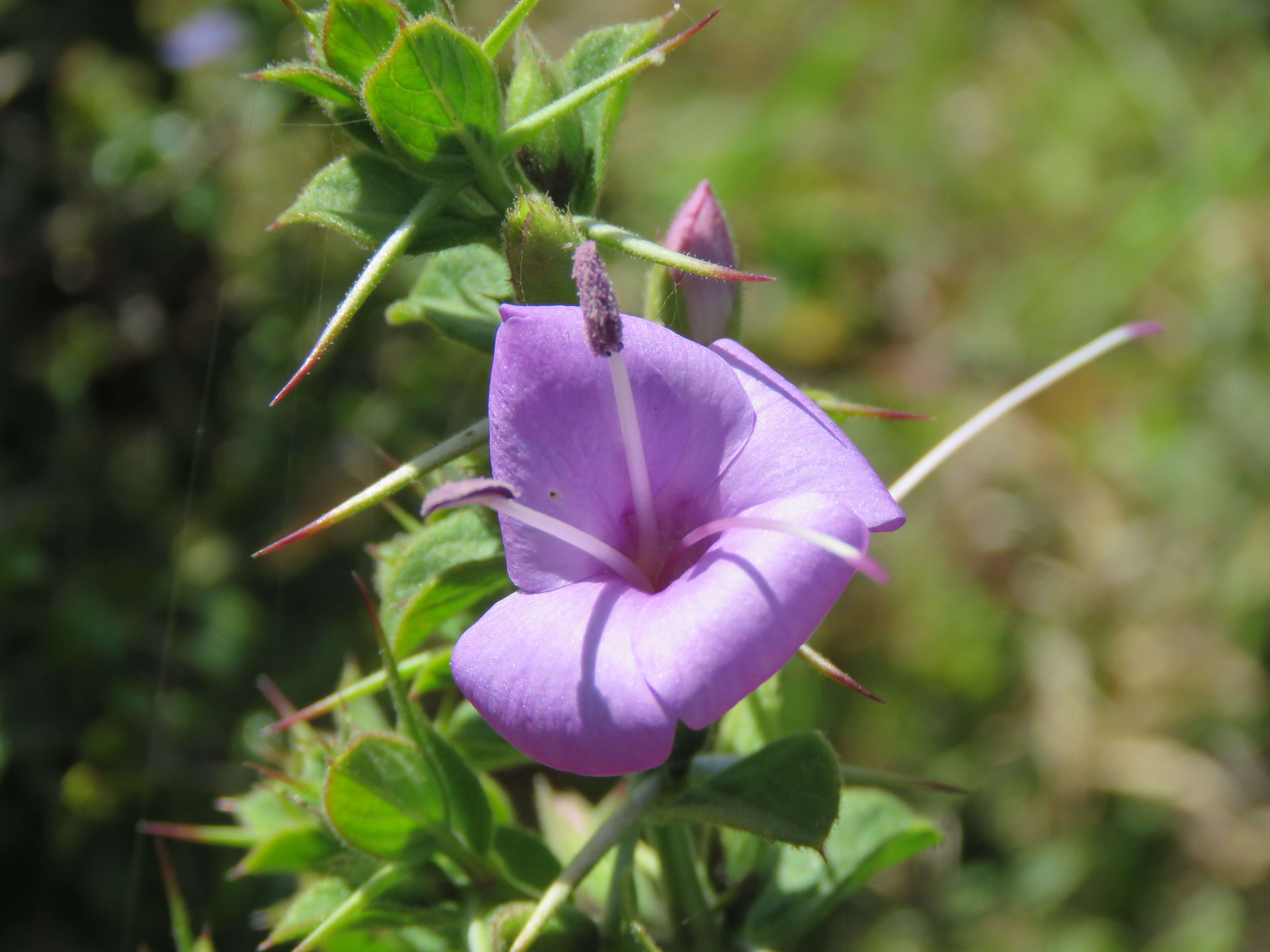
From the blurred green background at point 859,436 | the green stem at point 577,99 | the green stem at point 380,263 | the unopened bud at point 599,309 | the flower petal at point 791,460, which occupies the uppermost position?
the green stem at point 577,99

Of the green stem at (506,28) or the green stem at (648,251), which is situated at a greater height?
the green stem at (506,28)

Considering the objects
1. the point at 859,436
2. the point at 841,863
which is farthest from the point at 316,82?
the point at 859,436

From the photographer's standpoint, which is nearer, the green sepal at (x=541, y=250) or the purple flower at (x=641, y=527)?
the purple flower at (x=641, y=527)

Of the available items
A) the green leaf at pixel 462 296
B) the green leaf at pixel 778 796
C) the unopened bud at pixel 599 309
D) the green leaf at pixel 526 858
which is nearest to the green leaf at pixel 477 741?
the green leaf at pixel 526 858

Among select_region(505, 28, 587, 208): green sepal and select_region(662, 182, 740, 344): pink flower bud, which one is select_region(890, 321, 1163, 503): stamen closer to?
select_region(662, 182, 740, 344): pink flower bud

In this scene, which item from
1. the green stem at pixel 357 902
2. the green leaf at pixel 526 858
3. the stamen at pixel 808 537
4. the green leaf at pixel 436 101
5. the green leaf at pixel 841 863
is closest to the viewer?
the stamen at pixel 808 537

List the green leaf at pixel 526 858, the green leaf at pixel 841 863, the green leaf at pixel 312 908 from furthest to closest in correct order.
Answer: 1. the green leaf at pixel 841 863
2. the green leaf at pixel 526 858
3. the green leaf at pixel 312 908

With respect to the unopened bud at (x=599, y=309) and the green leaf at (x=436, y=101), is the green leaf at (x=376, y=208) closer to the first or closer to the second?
the green leaf at (x=436, y=101)

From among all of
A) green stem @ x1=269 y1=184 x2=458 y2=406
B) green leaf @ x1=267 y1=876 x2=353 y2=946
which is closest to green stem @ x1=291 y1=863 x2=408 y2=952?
green leaf @ x1=267 y1=876 x2=353 y2=946
